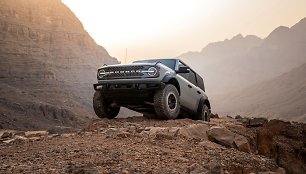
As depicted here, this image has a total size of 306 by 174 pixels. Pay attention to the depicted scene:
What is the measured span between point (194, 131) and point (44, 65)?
74298mm

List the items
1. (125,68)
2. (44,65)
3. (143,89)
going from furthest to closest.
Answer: (44,65) → (125,68) → (143,89)

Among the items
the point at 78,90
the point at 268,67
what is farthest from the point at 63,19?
the point at 268,67

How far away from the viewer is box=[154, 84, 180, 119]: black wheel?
27.0 ft

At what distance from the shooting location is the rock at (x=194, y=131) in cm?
705

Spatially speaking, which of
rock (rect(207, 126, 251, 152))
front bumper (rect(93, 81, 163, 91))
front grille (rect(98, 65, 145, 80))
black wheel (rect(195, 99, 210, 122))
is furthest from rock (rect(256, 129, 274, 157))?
front grille (rect(98, 65, 145, 80))

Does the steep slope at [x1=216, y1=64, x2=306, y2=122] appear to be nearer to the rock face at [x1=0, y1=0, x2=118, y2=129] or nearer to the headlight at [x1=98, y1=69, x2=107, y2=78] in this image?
the rock face at [x1=0, y1=0, x2=118, y2=129]

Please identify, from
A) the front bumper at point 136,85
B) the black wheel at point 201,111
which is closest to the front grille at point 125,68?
the front bumper at point 136,85

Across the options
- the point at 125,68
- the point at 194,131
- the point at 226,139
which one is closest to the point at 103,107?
the point at 125,68

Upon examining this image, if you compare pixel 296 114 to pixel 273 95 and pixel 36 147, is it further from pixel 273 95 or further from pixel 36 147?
pixel 36 147

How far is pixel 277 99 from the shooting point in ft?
345

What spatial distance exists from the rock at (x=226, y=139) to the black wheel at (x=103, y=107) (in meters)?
3.15

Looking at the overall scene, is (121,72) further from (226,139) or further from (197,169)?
(197,169)

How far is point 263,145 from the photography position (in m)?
10.9

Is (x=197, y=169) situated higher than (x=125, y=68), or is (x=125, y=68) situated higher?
(x=125, y=68)
